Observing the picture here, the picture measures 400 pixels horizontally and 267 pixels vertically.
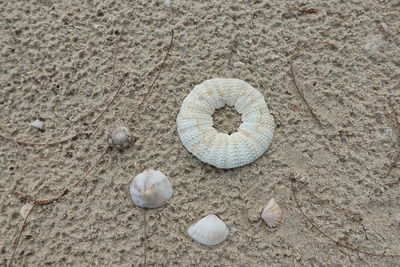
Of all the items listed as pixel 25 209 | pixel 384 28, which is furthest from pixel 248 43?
pixel 25 209

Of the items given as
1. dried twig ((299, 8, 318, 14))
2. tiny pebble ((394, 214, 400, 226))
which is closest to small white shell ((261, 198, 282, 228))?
tiny pebble ((394, 214, 400, 226))

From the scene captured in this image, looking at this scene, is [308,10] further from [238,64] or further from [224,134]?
[224,134]

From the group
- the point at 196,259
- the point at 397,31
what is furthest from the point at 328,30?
the point at 196,259

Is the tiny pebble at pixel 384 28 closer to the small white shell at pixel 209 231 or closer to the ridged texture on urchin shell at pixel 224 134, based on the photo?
the ridged texture on urchin shell at pixel 224 134

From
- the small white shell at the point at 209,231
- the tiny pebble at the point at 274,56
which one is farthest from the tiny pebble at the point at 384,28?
the small white shell at the point at 209,231

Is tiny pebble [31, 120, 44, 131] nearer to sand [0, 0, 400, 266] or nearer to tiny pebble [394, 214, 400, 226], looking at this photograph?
sand [0, 0, 400, 266]

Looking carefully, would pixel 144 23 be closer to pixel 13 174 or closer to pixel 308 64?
pixel 308 64
